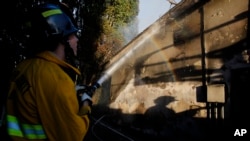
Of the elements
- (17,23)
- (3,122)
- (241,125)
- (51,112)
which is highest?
(17,23)

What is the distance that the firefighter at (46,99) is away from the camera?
2.01 metres

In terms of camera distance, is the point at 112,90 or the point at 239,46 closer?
the point at 239,46

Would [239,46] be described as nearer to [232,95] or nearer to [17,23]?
[232,95]

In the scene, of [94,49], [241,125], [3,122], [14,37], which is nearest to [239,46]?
[241,125]

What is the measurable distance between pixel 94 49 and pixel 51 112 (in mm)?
21533

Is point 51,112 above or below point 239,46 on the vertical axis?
below

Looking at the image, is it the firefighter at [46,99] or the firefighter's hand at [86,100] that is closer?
the firefighter at [46,99]

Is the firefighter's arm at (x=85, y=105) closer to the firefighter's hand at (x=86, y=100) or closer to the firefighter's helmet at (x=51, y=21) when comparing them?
the firefighter's hand at (x=86, y=100)

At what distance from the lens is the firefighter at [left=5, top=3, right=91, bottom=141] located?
6.59ft

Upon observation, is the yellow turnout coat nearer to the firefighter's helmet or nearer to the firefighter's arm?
the firefighter's arm

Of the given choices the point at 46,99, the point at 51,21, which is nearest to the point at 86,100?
the point at 46,99

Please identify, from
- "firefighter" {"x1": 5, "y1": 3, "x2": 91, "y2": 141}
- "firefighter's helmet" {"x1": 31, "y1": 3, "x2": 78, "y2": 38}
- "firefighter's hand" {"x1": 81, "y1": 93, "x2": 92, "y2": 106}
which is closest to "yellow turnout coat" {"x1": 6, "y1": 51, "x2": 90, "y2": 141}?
"firefighter" {"x1": 5, "y1": 3, "x2": 91, "y2": 141}

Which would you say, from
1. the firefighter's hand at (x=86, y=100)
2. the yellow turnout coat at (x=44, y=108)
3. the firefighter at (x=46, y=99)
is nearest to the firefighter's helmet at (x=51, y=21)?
the firefighter at (x=46, y=99)

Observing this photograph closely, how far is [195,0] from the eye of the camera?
26.0ft
